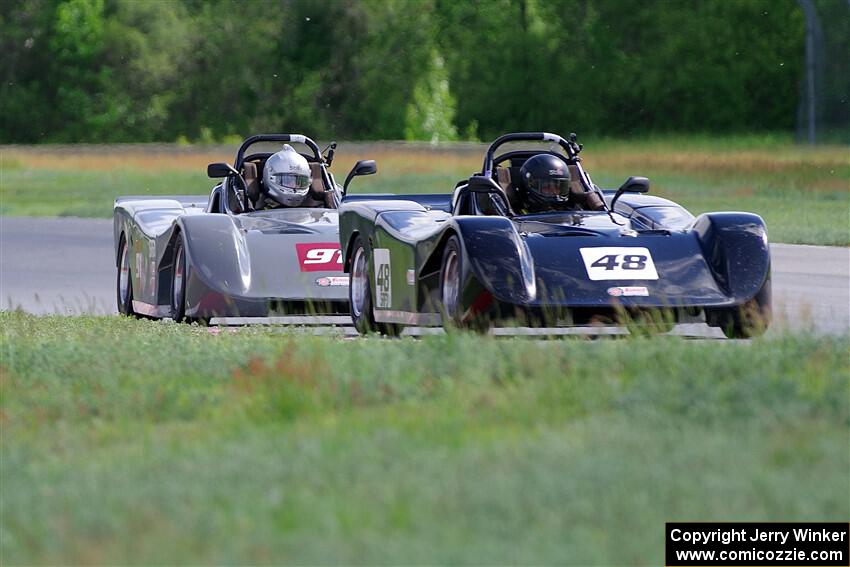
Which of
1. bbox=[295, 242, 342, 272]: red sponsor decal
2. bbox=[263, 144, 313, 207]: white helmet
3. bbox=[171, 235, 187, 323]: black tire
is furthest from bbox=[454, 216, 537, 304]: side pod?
bbox=[263, 144, 313, 207]: white helmet

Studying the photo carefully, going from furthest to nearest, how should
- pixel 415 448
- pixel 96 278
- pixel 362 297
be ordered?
pixel 96 278 → pixel 362 297 → pixel 415 448

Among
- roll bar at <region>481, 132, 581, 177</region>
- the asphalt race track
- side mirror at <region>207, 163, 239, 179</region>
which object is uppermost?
roll bar at <region>481, 132, 581, 177</region>

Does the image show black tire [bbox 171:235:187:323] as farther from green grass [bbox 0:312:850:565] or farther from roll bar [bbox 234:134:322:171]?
green grass [bbox 0:312:850:565]

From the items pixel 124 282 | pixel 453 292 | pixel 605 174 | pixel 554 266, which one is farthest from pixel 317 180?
pixel 605 174

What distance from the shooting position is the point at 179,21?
212ft

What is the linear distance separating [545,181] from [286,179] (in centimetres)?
326

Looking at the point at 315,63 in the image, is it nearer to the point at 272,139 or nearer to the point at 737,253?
the point at 272,139

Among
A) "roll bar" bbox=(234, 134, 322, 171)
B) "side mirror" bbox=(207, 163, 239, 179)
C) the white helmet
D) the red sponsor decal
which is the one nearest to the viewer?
the red sponsor decal

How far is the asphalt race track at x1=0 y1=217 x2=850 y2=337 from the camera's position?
13078 mm

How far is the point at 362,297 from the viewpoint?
1205cm

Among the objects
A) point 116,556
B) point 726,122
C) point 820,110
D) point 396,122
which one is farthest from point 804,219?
point 396,122

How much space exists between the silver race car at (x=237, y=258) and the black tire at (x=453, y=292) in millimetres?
1701

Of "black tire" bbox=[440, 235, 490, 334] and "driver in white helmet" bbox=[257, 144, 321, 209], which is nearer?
"black tire" bbox=[440, 235, 490, 334]

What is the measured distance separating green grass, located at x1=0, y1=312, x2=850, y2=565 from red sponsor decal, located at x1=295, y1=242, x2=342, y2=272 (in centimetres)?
351
